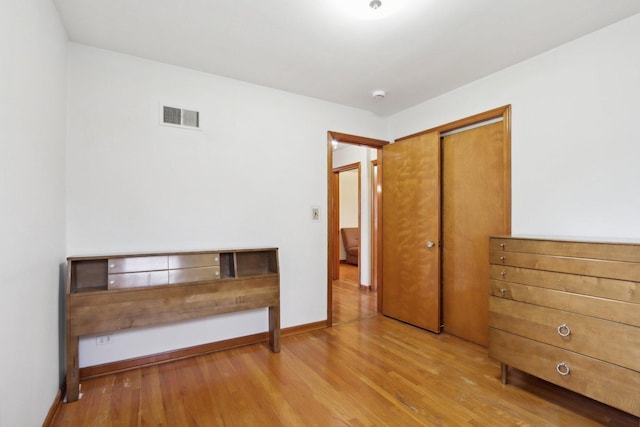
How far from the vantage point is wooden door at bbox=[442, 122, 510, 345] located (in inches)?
110

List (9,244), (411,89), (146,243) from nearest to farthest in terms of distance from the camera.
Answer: (9,244) < (146,243) < (411,89)

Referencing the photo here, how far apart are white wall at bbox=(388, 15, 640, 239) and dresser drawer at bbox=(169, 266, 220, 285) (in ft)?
8.54

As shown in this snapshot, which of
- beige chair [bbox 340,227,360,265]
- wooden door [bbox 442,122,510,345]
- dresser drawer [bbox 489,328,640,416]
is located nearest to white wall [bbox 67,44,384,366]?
wooden door [bbox 442,122,510,345]

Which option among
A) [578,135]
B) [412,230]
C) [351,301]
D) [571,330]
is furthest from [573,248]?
[351,301]

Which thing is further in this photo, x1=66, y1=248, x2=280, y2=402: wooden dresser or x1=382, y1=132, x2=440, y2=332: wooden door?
x1=382, y1=132, x2=440, y2=332: wooden door

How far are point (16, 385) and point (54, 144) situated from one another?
1426mm

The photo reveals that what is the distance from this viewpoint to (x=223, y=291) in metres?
A: 2.54

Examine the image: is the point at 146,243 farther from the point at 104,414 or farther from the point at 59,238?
the point at 104,414

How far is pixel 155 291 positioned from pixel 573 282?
2.82 metres

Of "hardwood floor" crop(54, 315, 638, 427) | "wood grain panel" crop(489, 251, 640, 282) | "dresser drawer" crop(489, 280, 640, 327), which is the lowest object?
"hardwood floor" crop(54, 315, 638, 427)

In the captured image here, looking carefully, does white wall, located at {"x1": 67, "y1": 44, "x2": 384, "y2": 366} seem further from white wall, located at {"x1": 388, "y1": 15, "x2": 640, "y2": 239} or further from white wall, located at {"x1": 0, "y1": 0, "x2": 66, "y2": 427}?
white wall, located at {"x1": 388, "y1": 15, "x2": 640, "y2": 239}

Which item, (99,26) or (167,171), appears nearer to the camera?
(99,26)

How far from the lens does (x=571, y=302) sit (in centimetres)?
184

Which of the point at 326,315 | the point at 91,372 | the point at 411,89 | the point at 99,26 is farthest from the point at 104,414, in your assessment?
the point at 411,89
